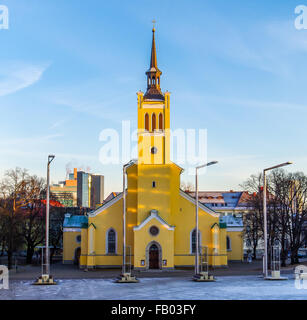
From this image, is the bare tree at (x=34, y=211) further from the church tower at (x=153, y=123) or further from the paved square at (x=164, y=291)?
the paved square at (x=164, y=291)

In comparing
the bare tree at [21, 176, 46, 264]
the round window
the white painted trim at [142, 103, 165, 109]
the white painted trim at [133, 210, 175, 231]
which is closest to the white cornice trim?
the white painted trim at [133, 210, 175, 231]

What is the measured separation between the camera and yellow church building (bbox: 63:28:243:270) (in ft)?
154

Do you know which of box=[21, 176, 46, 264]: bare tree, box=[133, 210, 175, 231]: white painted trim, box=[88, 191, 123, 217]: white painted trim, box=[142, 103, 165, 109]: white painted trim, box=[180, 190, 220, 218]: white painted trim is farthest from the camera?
box=[21, 176, 46, 264]: bare tree

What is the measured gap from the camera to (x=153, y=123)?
49.7 meters

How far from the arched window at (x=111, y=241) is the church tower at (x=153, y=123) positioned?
328 inches

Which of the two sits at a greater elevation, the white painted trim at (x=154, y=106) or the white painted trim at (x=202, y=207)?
the white painted trim at (x=154, y=106)

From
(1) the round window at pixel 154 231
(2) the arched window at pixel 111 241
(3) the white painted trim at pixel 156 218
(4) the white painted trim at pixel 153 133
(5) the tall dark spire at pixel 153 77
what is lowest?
(2) the arched window at pixel 111 241

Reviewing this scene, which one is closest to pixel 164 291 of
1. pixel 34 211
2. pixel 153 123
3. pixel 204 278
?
pixel 204 278

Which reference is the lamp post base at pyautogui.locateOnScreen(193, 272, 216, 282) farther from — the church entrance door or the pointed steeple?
the pointed steeple

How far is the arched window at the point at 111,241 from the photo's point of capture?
1983 inches

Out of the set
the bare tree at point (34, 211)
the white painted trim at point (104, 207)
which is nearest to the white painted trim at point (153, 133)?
the white painted trim at point (104, 207)

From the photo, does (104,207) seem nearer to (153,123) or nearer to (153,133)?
(153,133)

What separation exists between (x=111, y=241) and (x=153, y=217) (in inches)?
250
